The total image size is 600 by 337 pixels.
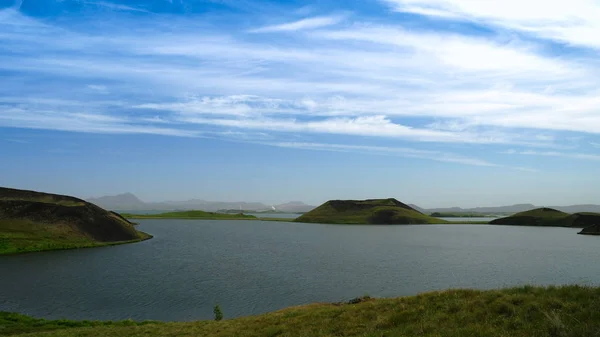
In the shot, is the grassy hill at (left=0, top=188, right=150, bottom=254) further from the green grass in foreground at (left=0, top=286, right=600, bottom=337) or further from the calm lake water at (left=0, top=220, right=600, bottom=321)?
the green grass in foreground at (left=0, top=286, right=600, bottom=337)

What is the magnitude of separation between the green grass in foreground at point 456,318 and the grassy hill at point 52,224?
309 feet

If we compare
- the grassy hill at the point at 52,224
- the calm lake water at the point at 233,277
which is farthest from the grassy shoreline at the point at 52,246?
the calm lake water at the point at 233,277

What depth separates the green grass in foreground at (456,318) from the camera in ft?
50.7

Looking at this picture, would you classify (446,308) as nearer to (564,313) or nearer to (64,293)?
(564,313)

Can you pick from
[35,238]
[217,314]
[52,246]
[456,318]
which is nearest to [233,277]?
[217,314]

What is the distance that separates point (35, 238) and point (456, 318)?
12418cm

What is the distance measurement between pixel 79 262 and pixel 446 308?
85.5 metres

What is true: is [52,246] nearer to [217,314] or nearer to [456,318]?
[217,314]

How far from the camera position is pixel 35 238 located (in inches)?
4208

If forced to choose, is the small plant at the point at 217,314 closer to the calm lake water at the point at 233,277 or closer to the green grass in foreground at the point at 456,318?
the calm lake water at the point at 233,277

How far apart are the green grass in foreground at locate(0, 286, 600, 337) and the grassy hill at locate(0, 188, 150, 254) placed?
9410 cm

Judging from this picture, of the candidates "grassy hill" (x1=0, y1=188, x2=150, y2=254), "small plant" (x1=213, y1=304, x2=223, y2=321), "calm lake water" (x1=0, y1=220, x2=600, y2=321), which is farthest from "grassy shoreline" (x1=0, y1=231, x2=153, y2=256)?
"small plant" (x1=213, y1=304, x2=223, y2=321)

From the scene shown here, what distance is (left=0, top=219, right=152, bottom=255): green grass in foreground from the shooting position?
98.1 m

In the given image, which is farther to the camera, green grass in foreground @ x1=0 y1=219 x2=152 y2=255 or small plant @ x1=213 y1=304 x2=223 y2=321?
green grass in foreground @ x1=0 y1=219 x2=152 y2=255
